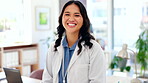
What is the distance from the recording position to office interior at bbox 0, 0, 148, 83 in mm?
6016

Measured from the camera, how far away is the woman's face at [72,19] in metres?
1.86

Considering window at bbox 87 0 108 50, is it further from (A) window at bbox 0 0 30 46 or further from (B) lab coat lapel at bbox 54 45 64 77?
(B) lab coat lapel at bbox 54 45 64 77

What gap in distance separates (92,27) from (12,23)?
2093mm

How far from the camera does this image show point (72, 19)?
1.86 metres

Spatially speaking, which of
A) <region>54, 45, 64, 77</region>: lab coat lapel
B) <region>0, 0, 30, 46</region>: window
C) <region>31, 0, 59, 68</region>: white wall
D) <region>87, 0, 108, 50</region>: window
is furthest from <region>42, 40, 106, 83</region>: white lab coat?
<region>31, 0, 59, 68</region>: white wall

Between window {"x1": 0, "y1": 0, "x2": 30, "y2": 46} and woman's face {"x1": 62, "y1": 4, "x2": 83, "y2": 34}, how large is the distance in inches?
171

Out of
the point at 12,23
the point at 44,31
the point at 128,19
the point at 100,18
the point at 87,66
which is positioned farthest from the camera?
the point at 44,31

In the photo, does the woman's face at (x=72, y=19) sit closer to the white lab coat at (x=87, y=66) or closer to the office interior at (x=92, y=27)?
the white lab coat at (x=87, y=66)

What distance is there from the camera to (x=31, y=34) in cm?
646

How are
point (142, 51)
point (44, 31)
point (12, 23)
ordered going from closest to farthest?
point (142, 51) < point (12, 23) < point (44, 31)

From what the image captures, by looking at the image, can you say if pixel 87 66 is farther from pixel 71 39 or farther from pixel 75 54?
pixel 71 39

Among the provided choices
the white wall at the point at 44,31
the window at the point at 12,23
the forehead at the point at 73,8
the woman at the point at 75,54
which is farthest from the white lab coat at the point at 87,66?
the white wall at the point at 44,31

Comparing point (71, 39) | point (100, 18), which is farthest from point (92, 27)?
point (71, 39)

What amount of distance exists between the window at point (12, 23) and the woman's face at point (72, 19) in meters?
4.34
